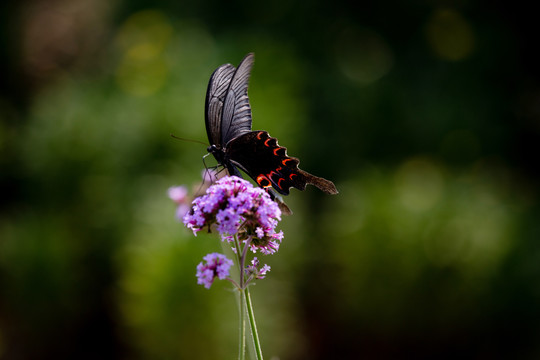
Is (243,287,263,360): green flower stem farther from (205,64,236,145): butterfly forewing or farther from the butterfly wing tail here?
(205,64,236,145): butterfly forewing

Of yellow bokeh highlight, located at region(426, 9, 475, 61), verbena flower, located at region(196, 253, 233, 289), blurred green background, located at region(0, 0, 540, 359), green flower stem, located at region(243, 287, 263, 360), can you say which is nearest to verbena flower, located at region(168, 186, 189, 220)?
verbena flower, located at region(196, 253, 233, 289)

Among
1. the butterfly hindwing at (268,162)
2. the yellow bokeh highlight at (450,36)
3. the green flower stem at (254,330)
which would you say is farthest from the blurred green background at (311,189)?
the green flower stem at (254,330)

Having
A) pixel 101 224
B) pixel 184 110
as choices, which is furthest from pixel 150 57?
pixel 101 224

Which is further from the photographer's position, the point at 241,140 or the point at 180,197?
the point at 180,197

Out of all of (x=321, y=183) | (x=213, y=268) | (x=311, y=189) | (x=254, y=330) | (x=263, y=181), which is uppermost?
(x=311, y=189)

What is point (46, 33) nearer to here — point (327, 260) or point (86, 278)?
point (86, 278)

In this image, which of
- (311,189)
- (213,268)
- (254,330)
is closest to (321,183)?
(213,268)

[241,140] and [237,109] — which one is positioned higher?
[237,109]

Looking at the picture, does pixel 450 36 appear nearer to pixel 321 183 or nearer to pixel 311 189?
pixel 311 189
